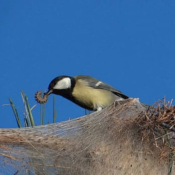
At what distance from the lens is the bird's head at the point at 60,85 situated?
522 centimetres

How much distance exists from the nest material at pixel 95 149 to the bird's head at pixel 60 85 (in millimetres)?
1736

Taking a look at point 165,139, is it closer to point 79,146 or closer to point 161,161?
point 161,161

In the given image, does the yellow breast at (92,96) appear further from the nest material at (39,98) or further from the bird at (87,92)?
the nest material at (39,98)

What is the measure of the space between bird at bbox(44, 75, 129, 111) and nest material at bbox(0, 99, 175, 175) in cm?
177

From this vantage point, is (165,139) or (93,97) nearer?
(165,139)

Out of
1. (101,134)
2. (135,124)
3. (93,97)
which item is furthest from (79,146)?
(93,97)

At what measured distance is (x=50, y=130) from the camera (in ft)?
11.5

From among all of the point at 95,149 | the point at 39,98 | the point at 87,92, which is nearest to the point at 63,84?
the point at 87,92

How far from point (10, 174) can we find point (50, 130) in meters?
0.38

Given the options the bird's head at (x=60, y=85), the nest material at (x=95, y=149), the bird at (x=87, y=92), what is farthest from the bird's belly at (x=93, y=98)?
the nest material at (x=95, y=149)

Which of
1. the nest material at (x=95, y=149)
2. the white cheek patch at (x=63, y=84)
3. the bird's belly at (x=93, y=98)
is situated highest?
the white cheek patch at (x=63, y=84)

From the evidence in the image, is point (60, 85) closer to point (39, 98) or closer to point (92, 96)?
point (92, 96)

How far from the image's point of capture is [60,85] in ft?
17.3

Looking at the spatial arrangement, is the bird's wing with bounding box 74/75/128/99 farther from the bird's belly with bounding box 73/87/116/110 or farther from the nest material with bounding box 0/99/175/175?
the nest material with bounding box 0/99/175/175
